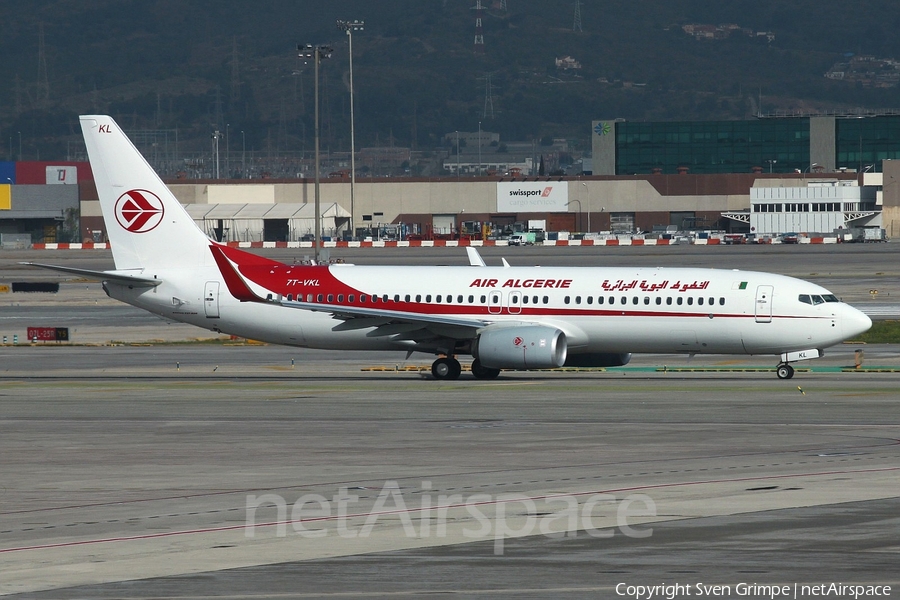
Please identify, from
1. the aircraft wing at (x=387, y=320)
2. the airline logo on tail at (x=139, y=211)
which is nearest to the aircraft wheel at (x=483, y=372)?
the aircraft wing at (x=387, y=320)

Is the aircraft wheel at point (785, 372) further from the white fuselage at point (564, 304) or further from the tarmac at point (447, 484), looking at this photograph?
the tarmac at point (447, 484)

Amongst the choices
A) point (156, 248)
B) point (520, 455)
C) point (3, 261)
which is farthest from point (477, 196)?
point (520, 455)

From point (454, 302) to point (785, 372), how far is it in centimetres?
1048

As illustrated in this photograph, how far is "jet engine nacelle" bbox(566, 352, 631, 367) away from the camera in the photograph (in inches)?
1710

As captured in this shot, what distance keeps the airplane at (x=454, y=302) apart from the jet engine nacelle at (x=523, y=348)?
0.14ft

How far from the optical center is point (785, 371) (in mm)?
41781

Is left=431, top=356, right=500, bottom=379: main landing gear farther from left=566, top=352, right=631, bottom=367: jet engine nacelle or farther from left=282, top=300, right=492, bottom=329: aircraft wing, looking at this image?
left=566, top=352, right=631, bottom=367: jet engine nacelle

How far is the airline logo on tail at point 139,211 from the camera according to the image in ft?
152

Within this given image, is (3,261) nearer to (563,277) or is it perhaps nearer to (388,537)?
(563,277)

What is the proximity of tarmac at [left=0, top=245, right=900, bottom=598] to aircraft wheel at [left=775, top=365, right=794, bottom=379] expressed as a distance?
0.70 metres

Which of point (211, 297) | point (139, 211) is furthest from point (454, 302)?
point (139, 211)

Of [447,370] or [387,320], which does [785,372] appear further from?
[387,320]

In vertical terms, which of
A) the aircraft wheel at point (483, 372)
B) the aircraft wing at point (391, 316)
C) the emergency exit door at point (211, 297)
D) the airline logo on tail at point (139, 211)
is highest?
the airline logo on tail at point (139, 211)

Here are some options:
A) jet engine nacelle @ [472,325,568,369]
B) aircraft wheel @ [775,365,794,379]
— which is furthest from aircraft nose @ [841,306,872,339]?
jet engine nacelle @ [472,325,568,369]
